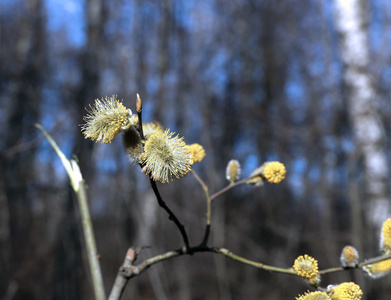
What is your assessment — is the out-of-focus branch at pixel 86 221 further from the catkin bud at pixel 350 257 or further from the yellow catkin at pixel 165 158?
the catkin bud at pixel 350 257

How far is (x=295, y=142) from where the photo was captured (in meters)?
6.16

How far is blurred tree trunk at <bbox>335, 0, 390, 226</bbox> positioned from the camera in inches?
127

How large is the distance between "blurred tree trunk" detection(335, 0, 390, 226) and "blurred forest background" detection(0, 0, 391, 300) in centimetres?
1

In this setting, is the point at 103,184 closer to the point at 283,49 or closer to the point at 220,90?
the point at 220,90

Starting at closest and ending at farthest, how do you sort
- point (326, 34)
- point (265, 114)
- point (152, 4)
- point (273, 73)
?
point (326, 34) → point (152, 4) → point (265, 114) → point (273, 73)

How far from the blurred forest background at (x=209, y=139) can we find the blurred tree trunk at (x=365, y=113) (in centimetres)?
1

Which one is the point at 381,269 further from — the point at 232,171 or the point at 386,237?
the point at 232,171

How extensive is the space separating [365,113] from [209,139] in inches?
70.7

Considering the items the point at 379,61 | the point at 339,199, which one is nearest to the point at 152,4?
the point at 379,61

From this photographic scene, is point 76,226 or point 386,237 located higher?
point 76,226

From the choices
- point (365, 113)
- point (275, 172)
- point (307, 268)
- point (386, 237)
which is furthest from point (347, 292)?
point (365, 113)

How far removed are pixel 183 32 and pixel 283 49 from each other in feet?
9.78

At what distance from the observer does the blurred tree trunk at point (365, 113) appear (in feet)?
10.6

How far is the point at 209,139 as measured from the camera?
4449 millimetres
